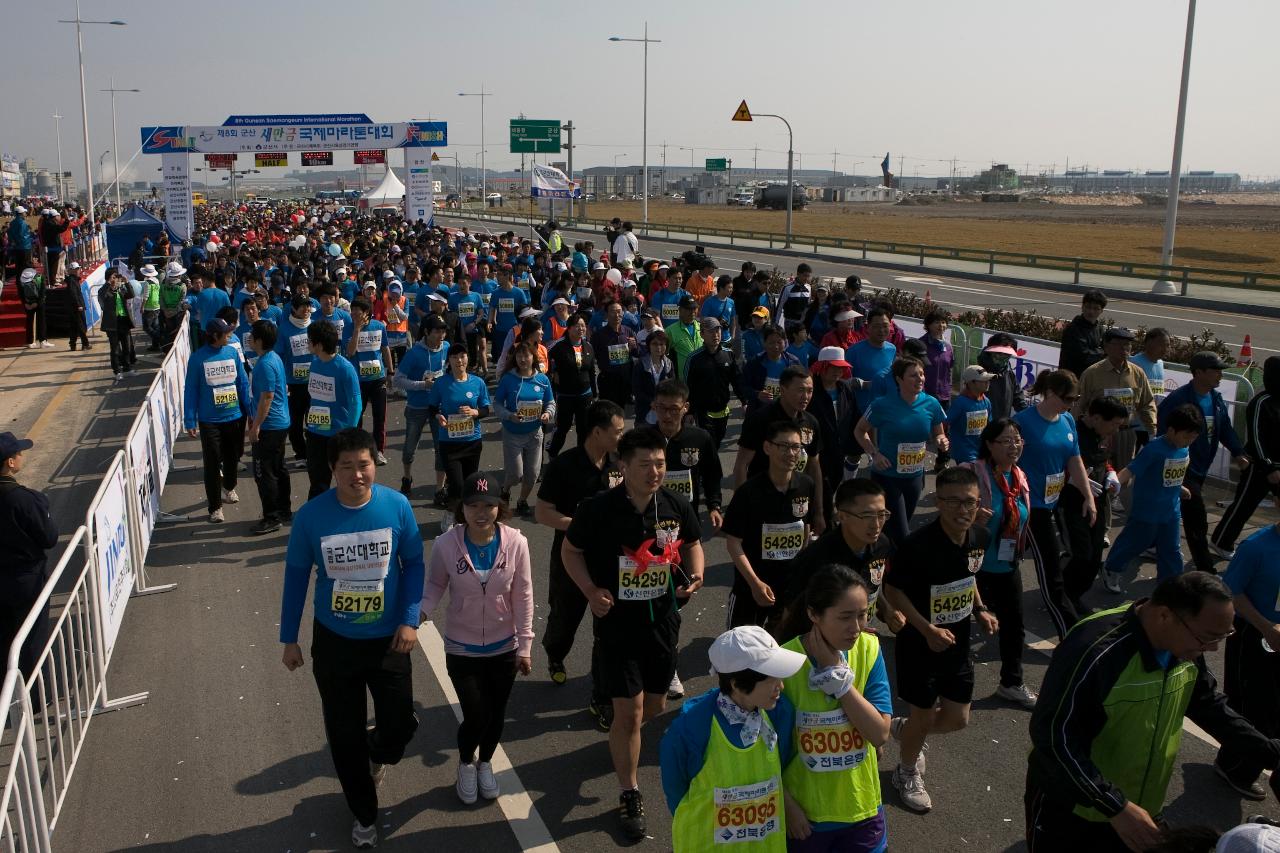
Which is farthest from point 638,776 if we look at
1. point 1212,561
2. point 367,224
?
point 367,224

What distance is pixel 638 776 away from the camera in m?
5.29

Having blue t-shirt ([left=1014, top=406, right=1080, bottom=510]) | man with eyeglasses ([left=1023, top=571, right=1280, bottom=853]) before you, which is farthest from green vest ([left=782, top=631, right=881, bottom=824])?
blue t-shirt ([left=1014, top=406, right=1080, bottom=510])

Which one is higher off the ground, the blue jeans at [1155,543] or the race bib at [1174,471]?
the race bib at [1174,471]

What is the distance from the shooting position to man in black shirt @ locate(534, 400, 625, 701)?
593 cm

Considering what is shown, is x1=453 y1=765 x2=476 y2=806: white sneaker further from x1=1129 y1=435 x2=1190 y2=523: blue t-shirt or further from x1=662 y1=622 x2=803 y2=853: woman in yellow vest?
x1=1129 y1=435 x2=1190 y2=523: blue t-shirt

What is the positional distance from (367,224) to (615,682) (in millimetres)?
43044

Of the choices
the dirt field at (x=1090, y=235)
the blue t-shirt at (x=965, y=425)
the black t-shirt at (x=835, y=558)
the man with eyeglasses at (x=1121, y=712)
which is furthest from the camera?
the dirt field at (x=1090, y=235)

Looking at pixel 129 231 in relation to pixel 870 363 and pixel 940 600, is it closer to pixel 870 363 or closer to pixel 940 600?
pixel 870 363

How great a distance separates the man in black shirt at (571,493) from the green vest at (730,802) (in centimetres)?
258

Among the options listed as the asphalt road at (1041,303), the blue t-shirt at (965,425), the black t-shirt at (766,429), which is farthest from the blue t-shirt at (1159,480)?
the asphalt road at (1041,303)

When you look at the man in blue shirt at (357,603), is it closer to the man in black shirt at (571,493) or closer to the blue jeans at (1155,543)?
the man in black shirt at (571,493)

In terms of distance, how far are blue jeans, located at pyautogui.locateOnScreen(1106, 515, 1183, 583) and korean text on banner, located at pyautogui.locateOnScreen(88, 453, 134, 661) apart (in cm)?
688

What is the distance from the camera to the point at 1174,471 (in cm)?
709

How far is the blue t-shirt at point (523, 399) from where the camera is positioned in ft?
29.5
